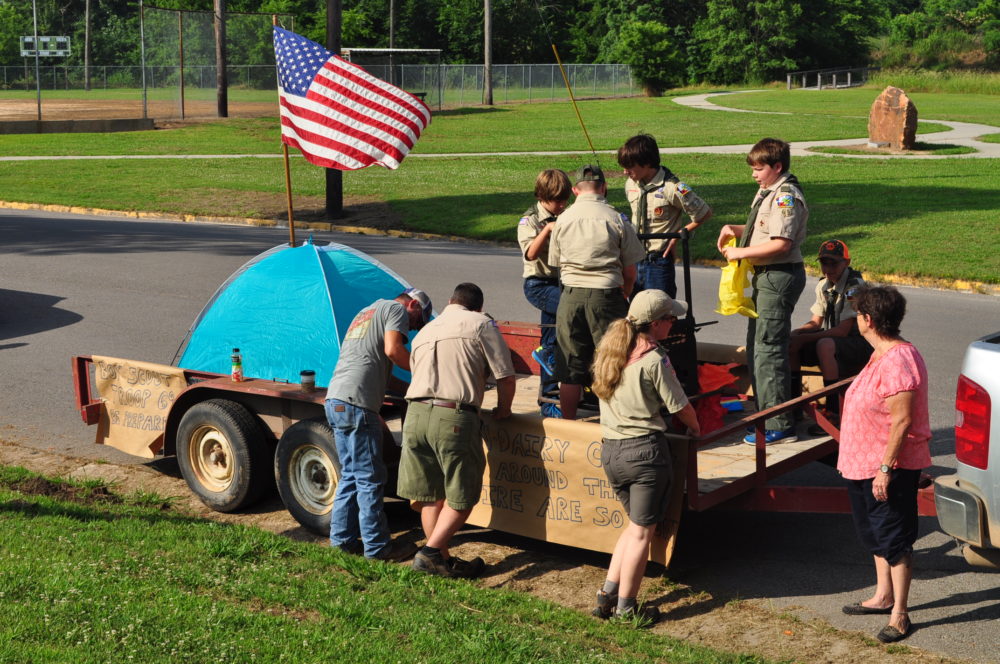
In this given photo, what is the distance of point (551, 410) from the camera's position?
719 centimetres

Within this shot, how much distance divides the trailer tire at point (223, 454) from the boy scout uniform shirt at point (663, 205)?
2.98m

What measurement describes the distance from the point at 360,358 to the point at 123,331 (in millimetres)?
7055

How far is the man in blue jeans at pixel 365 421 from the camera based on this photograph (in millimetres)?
6363

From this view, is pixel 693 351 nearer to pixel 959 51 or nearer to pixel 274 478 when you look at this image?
pixel 274 478

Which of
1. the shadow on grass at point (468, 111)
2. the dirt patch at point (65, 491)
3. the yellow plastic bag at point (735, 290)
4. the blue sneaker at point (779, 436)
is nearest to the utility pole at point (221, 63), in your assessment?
the shadow on grass at point (468, 111)

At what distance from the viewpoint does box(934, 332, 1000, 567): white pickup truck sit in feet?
16.0

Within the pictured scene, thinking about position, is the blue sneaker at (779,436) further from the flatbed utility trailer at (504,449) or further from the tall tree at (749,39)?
the tall tree at (749,39)

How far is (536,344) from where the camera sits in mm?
8586

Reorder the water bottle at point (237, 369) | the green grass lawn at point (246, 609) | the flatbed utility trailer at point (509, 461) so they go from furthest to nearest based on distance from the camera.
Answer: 1. the water bottle at point (237, 369)
2. the flatbed utility trailer at point (509, 461)
3. the green grass lawn at point (246, 609)

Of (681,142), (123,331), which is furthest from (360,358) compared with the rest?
(681,142)

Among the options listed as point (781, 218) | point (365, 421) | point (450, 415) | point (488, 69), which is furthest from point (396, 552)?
point (488, 69)

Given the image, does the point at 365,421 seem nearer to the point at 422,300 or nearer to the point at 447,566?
the point at 422,300

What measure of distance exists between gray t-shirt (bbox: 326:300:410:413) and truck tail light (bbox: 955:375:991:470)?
2.97 metres

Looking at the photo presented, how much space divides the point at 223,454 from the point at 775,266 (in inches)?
147
